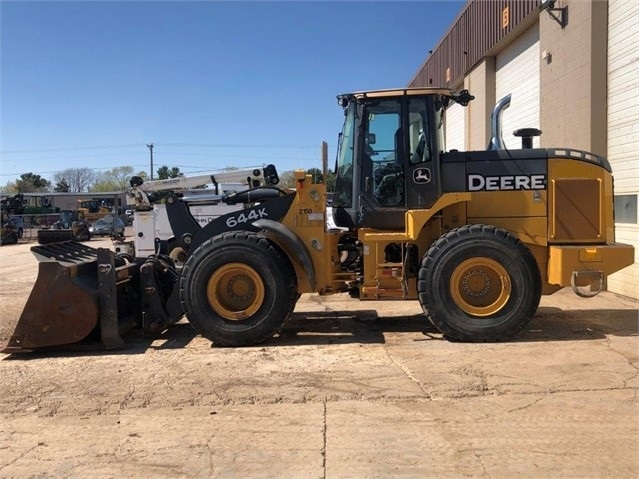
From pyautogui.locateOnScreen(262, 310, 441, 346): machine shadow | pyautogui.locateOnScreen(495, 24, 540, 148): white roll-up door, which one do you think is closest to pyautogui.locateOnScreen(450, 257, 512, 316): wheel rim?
pyautogui.locateOnScreen(262, 310, 441, 346): machine shadow

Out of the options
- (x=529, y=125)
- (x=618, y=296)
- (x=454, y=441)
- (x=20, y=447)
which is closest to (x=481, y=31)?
(x=529, y=125)

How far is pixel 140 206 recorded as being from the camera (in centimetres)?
813

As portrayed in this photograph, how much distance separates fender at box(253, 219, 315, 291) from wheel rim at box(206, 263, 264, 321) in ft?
1.71

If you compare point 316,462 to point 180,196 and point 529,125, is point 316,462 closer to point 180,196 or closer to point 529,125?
point 180,196

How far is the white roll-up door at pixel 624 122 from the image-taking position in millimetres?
9109

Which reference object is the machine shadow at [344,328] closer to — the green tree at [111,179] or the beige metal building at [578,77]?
the beige metal building at [578,77]

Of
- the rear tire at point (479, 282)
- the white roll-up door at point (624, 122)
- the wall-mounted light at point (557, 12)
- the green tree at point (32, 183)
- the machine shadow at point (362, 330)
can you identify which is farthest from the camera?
the green tree at point (32, 183)

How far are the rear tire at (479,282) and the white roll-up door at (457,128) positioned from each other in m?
11.4

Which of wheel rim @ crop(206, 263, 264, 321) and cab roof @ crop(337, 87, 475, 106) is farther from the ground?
cab roof @ crop(337, 87, 475, 106)

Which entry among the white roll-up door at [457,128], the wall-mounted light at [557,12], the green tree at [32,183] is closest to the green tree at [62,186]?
the green tree at [32,183]

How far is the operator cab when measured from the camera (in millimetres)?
6949

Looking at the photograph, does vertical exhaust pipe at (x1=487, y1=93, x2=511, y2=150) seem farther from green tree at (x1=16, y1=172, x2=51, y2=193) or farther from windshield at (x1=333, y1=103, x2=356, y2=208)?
green tree at (x1=16, y1=172, x2=51, y2=193)

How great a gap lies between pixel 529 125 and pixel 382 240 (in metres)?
7.83

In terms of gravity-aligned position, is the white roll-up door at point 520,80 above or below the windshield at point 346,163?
above
